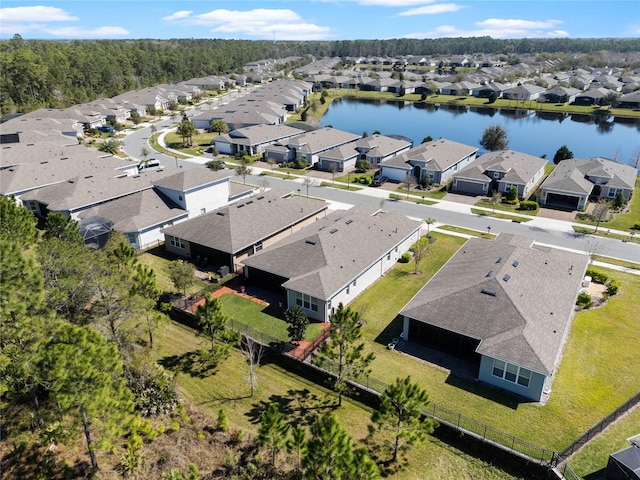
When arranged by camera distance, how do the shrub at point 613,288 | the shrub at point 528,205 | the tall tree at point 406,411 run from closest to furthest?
the tall tree at point 406,411 < the shrub at point 613,288 < the shrub at point 528,205

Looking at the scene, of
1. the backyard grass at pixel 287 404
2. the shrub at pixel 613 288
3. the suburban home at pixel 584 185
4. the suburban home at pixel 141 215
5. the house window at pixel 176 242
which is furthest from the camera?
the suburban home at pixel 584 185

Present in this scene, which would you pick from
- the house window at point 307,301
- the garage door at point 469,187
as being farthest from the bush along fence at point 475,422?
the garage door at point 469,187

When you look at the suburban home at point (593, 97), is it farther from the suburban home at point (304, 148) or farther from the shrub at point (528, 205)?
the shrub at point (528, 205)

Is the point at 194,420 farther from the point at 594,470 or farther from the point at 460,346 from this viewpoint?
the point at 594,470

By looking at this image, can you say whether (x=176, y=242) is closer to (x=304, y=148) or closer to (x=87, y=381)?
(x=87, y=381)

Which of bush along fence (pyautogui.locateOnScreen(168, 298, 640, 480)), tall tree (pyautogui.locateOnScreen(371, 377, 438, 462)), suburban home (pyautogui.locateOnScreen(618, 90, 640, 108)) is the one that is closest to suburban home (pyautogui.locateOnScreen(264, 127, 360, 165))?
bush along fence (pyautogui.locateOnScreen(168, 298, 640, 480))
